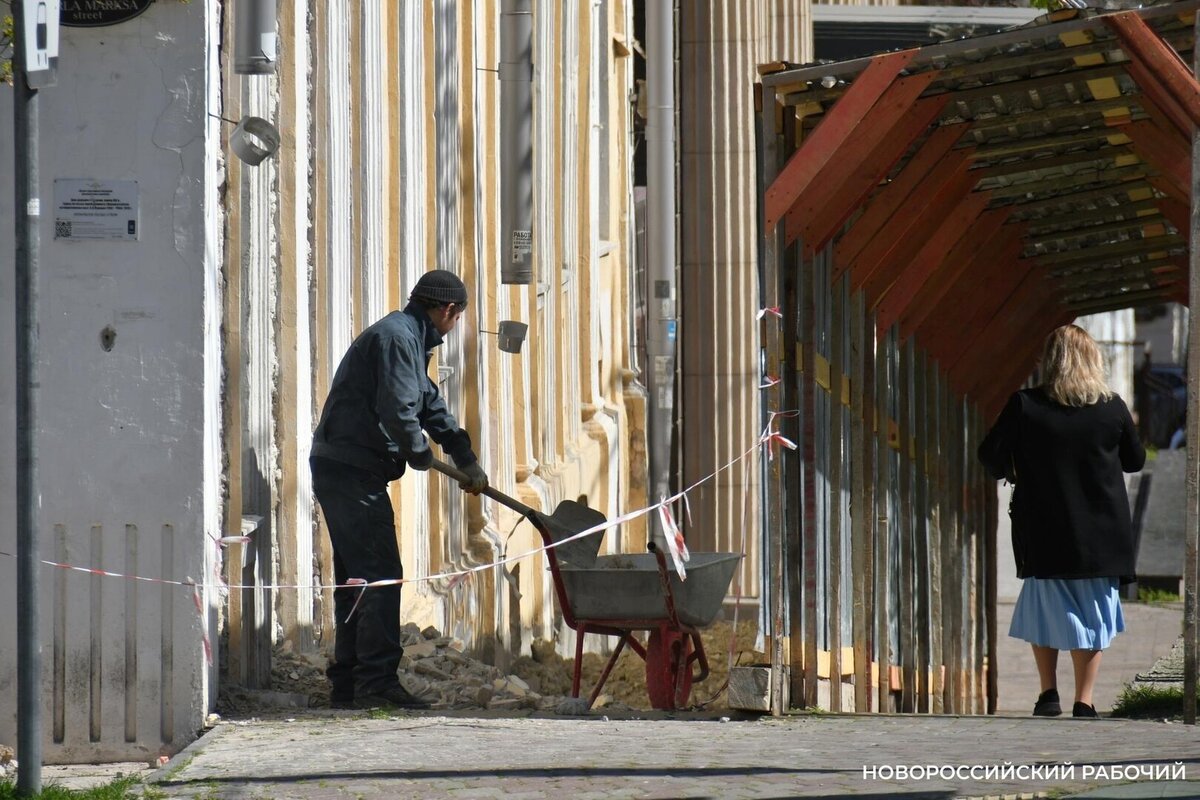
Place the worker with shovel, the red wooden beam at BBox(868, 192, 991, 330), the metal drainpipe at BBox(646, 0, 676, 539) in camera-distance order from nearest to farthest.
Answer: the worker with shovel
the red wooden beam at BBox(868, 192, 991, 330)
the metal drainpipe at BBox(646, 0, 676, 539)

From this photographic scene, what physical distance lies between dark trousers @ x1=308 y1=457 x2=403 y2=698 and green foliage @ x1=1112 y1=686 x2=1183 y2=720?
3196 millimetres

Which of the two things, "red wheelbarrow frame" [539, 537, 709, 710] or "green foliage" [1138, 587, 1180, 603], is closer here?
"red wheelbarrow frame" [539, 537, 709, 710]

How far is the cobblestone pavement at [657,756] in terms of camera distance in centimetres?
664

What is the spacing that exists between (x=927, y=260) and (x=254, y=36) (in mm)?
4370

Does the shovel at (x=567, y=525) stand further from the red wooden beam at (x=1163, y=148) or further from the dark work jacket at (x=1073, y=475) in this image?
the red wooden beam at (x=1163, y=148)

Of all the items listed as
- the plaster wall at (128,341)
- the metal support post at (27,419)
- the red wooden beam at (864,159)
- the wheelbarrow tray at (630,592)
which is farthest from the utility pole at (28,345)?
the red wooden beam at (864,159)

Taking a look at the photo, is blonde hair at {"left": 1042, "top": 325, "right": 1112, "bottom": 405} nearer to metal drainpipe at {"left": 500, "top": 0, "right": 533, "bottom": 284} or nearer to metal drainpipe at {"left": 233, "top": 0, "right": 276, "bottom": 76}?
metal drainpipe at {"left": 233, "top": 0, "right": 276, "bottom": 76}

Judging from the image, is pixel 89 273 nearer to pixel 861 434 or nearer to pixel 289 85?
pixel 289 85

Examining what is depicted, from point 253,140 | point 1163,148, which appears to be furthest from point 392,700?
point 1163,148

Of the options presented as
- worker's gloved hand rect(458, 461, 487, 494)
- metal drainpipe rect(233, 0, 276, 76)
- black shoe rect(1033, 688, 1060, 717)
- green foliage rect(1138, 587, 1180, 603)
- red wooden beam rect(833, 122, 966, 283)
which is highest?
metal drainpipe rect(233, 0, 276, 76)

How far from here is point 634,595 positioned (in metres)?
9.23

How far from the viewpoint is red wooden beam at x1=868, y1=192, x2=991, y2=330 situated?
11211mm

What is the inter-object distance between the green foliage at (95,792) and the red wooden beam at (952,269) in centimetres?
625

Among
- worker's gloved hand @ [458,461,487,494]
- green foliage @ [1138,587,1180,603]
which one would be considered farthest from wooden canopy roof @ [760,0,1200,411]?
green foliage @ [1138,587,1180,603]
